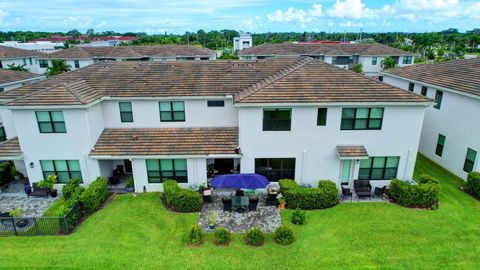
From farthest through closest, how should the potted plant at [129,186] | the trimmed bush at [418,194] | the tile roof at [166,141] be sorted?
the potted plant at [129,186] < the tile roof at [166,141] < the trimmed bush at [418,194]

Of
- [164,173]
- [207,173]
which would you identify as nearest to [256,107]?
[207,173]

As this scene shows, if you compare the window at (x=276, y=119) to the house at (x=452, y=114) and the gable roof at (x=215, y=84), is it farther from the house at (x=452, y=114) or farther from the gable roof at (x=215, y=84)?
the house at (x=452, y=114)

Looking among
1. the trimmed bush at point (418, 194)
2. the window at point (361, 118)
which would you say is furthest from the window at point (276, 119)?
the trimmed bush at point (418, 194)

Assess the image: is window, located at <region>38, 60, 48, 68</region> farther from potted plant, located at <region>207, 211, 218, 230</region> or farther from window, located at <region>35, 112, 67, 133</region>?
potted plant, located at <region>207, 211, 218, 230</region>

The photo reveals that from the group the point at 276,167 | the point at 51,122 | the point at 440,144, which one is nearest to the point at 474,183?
the point at 440,144

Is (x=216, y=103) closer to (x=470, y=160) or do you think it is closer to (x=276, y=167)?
(x=276, y=167)

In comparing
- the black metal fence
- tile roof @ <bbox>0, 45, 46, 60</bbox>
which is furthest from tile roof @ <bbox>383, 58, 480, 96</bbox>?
tile roof @ <bbox>0, 45, 46, 60</bbox>

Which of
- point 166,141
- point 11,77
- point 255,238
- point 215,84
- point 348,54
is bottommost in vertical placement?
point 255,238
